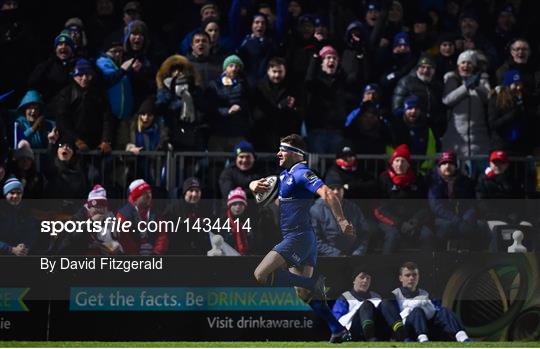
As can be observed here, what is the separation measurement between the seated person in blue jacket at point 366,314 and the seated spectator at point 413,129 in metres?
2.14

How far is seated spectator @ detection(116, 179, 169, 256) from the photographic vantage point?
50.7 feet

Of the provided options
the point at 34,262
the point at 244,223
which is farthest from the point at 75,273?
the point at 244,223

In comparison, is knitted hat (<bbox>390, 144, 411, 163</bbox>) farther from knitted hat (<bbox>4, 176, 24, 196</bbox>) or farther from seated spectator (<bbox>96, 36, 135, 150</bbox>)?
knitted hat (<bbox>4, 176, 24, 196</bbox>)

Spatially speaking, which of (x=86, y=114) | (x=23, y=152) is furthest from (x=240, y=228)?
(x=23, y=152)

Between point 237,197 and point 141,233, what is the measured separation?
113 centimetres

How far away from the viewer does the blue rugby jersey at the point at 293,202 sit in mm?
14562

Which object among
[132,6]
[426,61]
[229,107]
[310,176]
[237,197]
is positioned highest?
[132,6]

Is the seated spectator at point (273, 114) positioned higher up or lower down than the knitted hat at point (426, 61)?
lower down

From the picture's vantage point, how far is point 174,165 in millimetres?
16141

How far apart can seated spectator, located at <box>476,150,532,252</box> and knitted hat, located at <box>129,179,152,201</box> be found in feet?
12.5

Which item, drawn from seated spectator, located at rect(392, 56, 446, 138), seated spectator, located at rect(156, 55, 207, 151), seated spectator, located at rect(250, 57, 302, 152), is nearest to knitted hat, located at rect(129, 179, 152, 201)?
seated spectator, located at rect(156, 55, 207, 151)

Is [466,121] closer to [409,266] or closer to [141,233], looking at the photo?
[409,266]

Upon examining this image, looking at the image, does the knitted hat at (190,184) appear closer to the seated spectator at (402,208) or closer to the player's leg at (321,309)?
the player's leg at (321,309)

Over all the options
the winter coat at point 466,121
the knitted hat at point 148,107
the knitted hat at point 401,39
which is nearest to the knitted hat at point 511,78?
the winter coat at point 466,121
